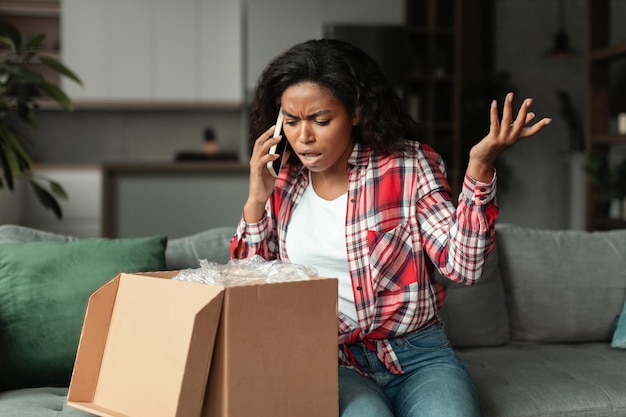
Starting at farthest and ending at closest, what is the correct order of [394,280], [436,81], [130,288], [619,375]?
1. [436,81]
2. [619,375]
3. [394,280]
4. [130,288]

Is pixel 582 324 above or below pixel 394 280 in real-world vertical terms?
below

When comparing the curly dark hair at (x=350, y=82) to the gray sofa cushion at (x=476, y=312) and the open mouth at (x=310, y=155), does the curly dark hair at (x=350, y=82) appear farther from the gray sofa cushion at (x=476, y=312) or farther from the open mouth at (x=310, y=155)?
the gray sofa cushion at (x=476, y=312)

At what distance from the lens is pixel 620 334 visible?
2.25m

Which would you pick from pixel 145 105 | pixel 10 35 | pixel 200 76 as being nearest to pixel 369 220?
pixel 10 35

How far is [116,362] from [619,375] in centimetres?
131

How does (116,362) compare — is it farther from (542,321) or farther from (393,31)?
Result: (393,31)

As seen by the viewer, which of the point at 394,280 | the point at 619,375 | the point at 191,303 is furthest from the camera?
the point at 619,375

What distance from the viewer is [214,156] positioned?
6320mm

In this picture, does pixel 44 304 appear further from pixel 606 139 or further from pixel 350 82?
pixel 606 139

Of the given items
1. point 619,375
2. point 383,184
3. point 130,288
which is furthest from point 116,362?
point 619,375

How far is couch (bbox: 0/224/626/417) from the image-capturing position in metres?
2.07

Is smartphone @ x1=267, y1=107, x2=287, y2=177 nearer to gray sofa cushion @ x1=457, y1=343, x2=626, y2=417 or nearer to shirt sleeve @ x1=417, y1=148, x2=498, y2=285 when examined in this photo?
shirt sleeve @ x1=417, y1=148, x2=498, y2=285

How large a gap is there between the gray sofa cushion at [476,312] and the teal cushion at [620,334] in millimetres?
330

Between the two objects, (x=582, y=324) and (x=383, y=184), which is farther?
(x=582, y=324)
